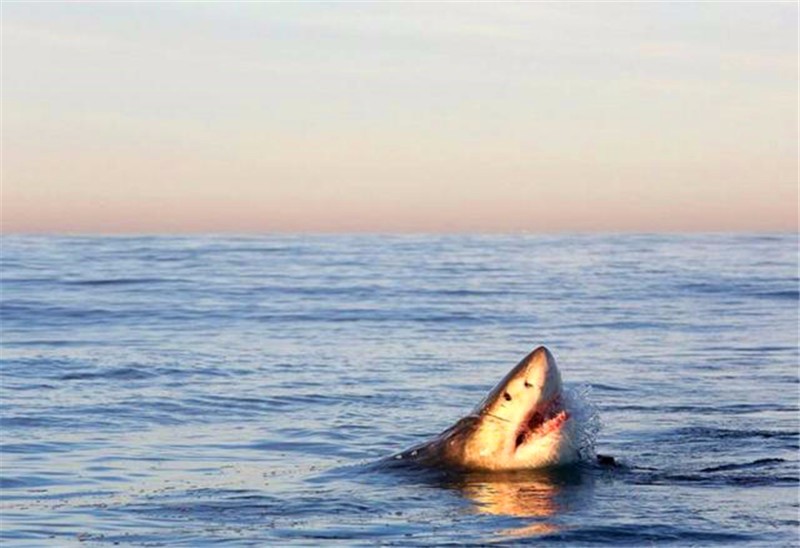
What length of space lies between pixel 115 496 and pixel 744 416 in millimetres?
6817

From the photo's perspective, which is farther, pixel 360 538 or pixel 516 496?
pixel 516 496

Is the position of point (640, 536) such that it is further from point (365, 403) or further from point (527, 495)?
point (365, 403)

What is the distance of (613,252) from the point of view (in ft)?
181

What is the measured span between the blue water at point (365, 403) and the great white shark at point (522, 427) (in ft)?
0.73

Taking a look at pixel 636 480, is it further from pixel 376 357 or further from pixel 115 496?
pixel 376 357

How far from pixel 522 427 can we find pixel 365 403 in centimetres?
502

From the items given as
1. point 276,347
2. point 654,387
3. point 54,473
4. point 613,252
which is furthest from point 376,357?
point 613,252

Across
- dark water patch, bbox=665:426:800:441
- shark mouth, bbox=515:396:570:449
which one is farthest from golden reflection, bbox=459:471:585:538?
dark water patch, bbox=665:426:800:441

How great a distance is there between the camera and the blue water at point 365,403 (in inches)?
397

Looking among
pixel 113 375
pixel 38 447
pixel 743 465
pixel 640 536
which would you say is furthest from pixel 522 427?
pixel 113 375

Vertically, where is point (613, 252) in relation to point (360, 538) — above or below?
above

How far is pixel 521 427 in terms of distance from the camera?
38.3ft

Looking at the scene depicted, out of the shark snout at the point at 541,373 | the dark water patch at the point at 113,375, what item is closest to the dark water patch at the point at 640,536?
the shark snout at the point at 541,373

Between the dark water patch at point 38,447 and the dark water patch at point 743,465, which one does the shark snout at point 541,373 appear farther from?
the dark water patch at point 38,447
